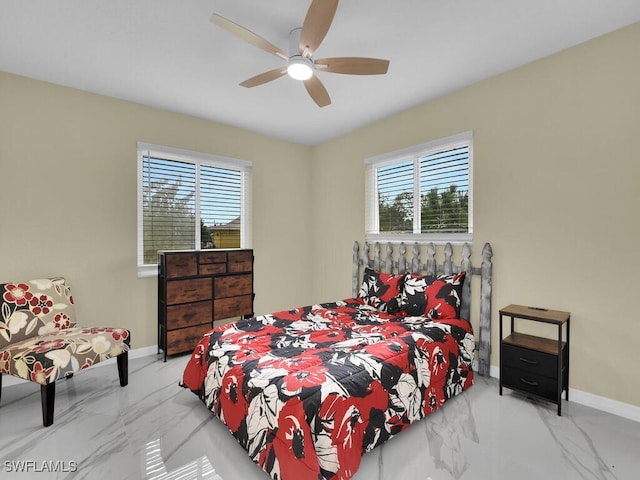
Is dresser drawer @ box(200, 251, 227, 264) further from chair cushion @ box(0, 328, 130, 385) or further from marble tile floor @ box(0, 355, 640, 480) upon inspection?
marble tile floor @ box(0, 355, 640, 480)

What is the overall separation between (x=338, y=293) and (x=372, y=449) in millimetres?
2586

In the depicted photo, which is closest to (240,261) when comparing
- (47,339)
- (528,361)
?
(47,339)

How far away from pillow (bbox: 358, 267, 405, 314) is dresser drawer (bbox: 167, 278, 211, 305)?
1.73 m

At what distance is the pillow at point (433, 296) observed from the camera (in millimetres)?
2789

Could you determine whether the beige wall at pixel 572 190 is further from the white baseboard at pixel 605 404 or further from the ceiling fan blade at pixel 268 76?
the ceiling fan blade at pixel 268 76

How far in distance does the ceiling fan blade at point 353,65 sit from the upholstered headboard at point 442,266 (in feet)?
5.97

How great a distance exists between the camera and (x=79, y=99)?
3.01 m

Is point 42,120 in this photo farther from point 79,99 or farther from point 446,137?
point 446,137

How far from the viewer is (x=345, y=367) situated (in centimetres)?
182

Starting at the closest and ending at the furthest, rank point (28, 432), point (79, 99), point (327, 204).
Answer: point (28, 432) → point (79, 99) → point (327, 204)

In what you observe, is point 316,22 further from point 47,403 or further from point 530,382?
point 47,403

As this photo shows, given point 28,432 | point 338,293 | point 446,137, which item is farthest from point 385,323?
point 28,432

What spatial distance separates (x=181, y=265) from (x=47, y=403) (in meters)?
1.51

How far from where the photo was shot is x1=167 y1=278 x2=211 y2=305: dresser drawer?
3.26 meters
